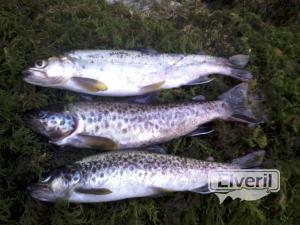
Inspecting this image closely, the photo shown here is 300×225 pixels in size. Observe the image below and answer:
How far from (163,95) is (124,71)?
44 centimetres

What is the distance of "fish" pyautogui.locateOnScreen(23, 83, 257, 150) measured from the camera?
3.55 meters

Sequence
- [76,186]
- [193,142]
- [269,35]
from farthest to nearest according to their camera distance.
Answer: [269,35] < [193,142] < [76,186]

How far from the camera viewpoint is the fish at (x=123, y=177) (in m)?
3.34

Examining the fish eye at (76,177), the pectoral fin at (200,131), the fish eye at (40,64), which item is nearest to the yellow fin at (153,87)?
the pectoral fin at (200,131)

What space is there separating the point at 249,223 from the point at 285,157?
0.76 meters

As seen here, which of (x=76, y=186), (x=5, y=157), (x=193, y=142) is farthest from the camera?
(x=193, y=142)

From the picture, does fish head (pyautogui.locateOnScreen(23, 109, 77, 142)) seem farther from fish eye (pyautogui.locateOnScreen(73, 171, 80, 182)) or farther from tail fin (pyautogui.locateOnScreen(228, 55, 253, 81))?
tail fin (pyautogui.locateOnScreen(228, 55, 253, 81))

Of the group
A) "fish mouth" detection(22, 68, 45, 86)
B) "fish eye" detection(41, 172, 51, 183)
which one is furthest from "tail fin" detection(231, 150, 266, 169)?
"fish mouth" detection(22, 68, 45, 86)

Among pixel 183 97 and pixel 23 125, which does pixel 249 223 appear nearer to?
pixel 183 97

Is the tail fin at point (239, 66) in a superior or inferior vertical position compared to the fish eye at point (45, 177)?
superior

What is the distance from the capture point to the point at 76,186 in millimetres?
3348

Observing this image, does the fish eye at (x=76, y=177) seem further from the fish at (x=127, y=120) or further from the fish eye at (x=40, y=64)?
the fish eye at (x=40, y=64)

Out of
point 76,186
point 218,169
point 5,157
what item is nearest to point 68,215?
point 76,186

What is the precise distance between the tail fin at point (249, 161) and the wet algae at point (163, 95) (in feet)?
0.52
